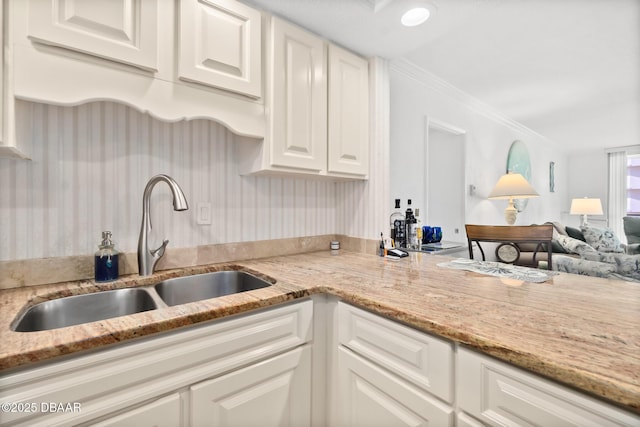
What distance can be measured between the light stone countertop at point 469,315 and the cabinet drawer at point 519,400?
0.03m

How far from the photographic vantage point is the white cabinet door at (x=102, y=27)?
87 cm

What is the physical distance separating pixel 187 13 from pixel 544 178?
6.16 metres

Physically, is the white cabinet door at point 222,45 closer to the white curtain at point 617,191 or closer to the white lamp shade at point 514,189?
the white lamp shade at point 514,189

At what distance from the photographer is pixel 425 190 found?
8.79ft

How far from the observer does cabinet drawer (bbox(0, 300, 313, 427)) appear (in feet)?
2.08

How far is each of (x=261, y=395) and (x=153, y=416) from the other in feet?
1.05

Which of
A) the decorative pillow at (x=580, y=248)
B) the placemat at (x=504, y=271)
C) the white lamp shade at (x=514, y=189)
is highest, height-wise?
the white lamp shade at (x=514, y=189)

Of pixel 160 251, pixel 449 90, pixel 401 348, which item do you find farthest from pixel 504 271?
pixel 449 90

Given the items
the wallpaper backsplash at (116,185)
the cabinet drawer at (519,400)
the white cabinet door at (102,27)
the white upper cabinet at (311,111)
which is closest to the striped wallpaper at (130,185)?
the wallpaper backsplash at (116,185)

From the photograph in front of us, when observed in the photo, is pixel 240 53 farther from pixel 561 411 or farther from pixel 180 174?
pixel 561 411

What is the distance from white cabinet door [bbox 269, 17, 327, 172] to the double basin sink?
0.61 m

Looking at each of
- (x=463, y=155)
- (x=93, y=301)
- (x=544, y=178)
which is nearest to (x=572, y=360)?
(x=93, y=301)

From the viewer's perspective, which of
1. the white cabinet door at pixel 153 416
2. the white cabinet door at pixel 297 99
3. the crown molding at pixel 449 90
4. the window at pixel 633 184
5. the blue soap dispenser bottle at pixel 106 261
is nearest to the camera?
the white cabinet door at pixel 153 416

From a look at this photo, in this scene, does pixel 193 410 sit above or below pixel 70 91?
below
